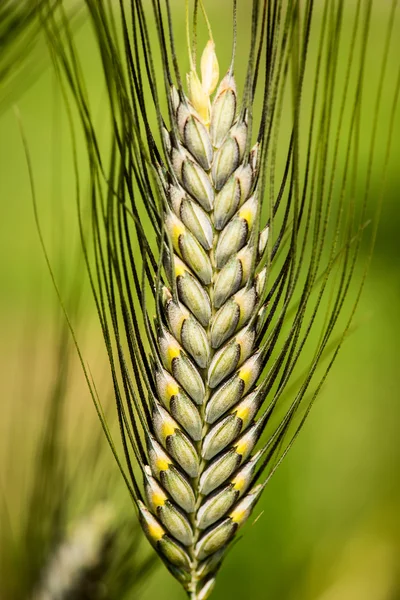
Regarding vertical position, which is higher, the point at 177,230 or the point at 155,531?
the point at 177,230

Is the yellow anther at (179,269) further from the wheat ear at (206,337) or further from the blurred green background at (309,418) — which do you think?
the blurred green background at (309,418)

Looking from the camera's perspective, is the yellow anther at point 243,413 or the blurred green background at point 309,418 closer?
the yellow anther at point 243,413

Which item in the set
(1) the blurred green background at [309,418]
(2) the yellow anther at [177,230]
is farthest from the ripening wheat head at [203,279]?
(1) the blurred green background at [309,418]

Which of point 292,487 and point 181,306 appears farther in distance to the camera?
point 292,487

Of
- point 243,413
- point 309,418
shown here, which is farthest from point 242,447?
point 309,418

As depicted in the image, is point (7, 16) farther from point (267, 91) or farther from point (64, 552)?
point (64, 552)

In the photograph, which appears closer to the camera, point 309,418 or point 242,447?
point 242,447

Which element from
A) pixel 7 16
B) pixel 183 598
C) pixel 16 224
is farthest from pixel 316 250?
pixel 16 224

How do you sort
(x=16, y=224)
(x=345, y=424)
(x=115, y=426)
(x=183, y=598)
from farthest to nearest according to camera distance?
1. (x=16, y=224)
2. (x=345, y=424)
3. (x=115, y=426)
4. (x=183, y=598)

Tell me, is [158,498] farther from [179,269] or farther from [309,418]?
[309,418]
